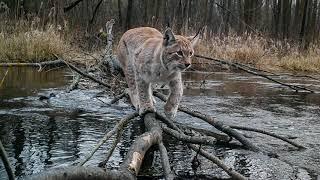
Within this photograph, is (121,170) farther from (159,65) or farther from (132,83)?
(132,83)

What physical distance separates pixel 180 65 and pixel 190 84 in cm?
513

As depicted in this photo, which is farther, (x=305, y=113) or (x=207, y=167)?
(x=305, y=113)

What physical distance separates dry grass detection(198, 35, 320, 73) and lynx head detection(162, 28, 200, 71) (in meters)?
8.54

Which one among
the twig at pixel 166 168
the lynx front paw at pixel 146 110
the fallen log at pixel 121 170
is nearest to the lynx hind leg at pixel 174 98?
the lynx front paw at pixel 146 110

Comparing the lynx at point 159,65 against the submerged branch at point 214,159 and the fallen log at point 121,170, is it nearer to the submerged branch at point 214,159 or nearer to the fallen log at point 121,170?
the submerged branch at point 214,159

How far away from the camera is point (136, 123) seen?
5.89m

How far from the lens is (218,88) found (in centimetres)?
931

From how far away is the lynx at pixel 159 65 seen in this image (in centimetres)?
475

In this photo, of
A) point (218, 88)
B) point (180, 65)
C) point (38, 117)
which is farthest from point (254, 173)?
point (218, 88)

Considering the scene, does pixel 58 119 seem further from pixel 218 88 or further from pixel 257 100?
pixel 218 88

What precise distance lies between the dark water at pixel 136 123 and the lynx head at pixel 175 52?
0.75 metres

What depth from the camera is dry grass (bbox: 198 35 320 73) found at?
1369 centimetres

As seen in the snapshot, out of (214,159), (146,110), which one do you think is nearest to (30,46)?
(146,110)

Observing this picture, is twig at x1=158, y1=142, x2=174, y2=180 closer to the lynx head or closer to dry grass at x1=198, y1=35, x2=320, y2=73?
the lynx head
